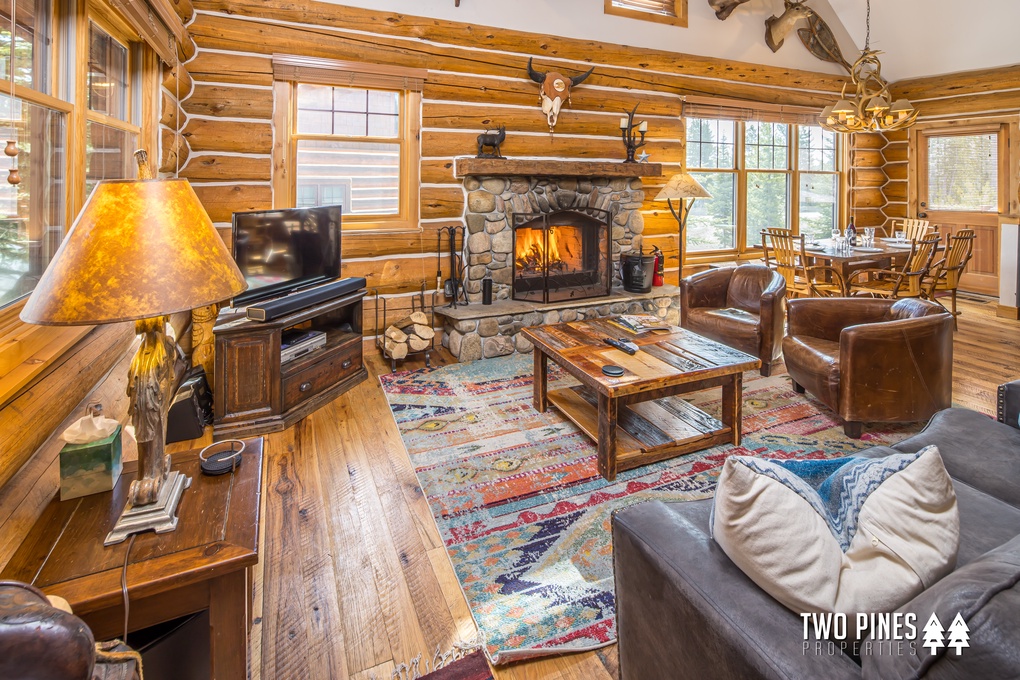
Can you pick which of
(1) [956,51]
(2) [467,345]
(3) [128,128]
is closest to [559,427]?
(2) [467,345]

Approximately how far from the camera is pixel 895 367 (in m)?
3.01

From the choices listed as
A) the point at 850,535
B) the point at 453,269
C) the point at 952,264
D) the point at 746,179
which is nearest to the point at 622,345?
the point at 850,535

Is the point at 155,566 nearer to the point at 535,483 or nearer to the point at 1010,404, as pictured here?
the point at 535,483

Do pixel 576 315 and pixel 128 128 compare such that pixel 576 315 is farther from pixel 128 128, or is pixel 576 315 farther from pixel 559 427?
pixel 128 128

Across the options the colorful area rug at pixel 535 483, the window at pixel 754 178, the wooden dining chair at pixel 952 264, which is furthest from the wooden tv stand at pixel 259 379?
the wooden dining chair at pixel 952 264

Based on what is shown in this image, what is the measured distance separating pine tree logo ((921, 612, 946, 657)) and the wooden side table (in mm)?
1290

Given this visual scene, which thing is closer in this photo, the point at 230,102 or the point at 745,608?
the point at 745,608

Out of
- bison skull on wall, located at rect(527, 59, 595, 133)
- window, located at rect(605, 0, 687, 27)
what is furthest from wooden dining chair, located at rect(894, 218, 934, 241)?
bison skull on wall, located at rect(527, 59, 595, 133)

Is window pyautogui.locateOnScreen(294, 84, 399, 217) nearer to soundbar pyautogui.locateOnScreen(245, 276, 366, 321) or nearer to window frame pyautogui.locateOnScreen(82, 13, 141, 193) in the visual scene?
soundbar pyautogui.locateOnScreen(245, 276, 366, 321)

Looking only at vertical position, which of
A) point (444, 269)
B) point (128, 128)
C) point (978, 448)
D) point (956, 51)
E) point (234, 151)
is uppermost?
point (956, 51)

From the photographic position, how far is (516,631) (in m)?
1.74

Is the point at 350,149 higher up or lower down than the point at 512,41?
lower down

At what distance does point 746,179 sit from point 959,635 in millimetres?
6966

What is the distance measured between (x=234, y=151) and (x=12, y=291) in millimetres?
2829
